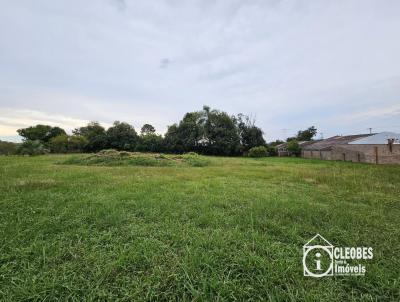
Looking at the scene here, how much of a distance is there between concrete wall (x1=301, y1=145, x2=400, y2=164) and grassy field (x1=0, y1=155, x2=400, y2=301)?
1816cm

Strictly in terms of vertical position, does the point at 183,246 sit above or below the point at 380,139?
below

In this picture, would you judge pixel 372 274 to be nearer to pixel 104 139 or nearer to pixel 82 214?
pixel 82 214

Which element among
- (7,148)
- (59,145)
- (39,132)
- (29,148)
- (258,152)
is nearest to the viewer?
(29,148)

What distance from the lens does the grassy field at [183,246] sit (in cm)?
165

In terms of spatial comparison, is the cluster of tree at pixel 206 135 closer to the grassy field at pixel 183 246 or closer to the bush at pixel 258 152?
the bush at pixel 258 152

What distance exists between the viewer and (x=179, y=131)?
3153cm

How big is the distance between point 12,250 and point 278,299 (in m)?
2.86

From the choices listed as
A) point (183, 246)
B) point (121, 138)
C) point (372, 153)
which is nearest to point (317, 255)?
point (183, 246)

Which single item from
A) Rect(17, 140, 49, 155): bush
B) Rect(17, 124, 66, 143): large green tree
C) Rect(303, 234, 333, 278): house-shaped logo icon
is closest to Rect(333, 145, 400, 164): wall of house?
Rect(303, 234, 333, 278): house-shaped logo icon

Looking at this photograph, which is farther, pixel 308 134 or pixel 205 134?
pixel 308 134

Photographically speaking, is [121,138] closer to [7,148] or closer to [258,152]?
[7,148]

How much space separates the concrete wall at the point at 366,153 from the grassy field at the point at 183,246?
59.6 feet

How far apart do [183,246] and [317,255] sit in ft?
5.01

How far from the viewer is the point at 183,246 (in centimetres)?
229
